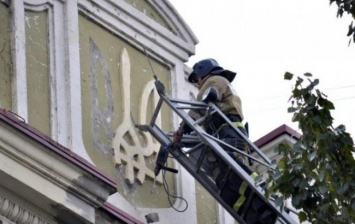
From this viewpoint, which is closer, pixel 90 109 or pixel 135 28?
pixel 90 109

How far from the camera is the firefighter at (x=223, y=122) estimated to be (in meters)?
20.3

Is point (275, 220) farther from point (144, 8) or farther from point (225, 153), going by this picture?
point (144, 8)

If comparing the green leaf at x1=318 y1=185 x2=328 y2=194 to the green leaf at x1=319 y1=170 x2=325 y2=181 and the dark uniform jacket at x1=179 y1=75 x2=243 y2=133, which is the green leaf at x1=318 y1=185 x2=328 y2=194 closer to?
the green leaf at x1=319 y1=170 x2=325 y2=181

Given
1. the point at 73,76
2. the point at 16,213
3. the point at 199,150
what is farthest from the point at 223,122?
the point at 16,213

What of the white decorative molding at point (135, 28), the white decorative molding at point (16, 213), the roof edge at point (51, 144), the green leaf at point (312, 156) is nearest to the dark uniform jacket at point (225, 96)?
the white decorative molding at point (135, 28)

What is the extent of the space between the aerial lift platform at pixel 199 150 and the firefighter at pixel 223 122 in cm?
6

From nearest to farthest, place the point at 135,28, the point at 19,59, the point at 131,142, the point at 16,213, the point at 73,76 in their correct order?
the point at 16,213
the point at 19,59
the point at 73,76
the point at 131,142
the point at 135,28

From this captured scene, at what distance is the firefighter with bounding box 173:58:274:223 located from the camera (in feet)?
66.5

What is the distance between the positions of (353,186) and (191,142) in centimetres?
365

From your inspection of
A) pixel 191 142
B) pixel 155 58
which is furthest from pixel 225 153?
pixel 155 58

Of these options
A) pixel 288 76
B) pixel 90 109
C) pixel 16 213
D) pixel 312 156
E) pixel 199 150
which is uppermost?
pixel 90 109

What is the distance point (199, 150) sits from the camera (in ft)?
67.2

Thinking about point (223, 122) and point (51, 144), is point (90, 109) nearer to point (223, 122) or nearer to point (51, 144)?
point (223, 122)

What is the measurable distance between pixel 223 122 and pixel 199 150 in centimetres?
50
